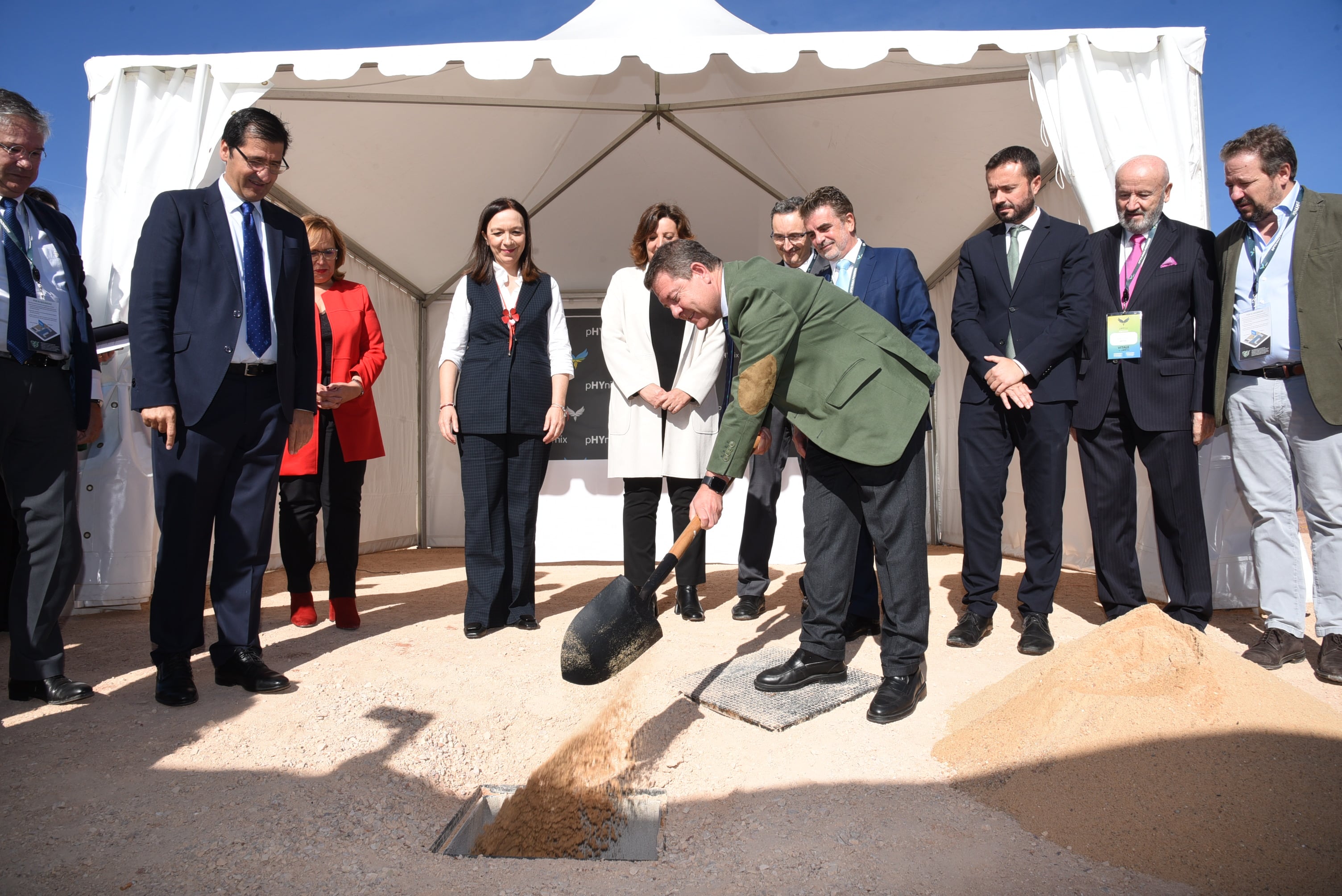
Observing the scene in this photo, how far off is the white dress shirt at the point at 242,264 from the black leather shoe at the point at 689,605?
77.8 inches

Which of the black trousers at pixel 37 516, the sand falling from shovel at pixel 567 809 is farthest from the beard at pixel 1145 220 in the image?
the black trousers at pixel 37 516

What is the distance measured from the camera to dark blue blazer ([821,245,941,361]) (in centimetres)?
320

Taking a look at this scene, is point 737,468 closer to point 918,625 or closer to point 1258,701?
point 918,625

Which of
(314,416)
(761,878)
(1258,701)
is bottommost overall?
(761,878)

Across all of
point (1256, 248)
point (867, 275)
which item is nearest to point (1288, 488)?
point (1256, 248)

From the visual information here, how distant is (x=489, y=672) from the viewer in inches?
116

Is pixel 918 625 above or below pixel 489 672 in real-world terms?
above

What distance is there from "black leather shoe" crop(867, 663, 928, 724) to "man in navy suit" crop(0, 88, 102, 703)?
239 centimetres

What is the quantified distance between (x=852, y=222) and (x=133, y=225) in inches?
124

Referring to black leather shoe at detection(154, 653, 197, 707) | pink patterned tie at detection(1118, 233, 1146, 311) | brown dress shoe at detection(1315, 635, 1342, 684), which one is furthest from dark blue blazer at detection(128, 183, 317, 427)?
brown dress shoe at detection(1315, 635, 1342, 684)

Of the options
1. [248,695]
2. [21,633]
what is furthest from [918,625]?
[21,633]

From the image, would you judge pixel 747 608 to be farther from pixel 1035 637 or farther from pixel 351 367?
pixel 351 367

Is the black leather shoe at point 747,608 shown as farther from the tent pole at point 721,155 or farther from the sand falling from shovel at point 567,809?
the tent pole at point 721,155

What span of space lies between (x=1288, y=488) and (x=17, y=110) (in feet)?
14.0
